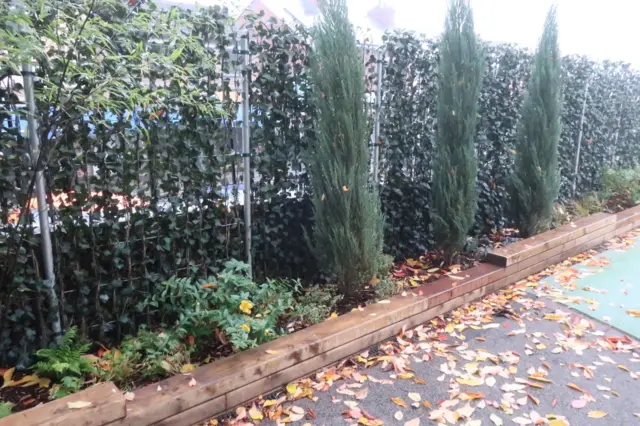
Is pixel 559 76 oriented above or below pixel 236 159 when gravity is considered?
above

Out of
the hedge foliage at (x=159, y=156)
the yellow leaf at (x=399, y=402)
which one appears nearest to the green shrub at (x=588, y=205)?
the hedge foliage at (x=159, y=156)

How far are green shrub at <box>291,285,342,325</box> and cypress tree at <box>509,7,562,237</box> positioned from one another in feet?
10.0

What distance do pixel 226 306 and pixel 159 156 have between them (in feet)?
3.67

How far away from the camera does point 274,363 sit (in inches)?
105

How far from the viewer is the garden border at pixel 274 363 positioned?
2.12m

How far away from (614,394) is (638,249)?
374 cm

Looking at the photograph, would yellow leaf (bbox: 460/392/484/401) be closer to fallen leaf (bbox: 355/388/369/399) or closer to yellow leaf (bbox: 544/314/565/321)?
fallen leaf (bbox: 355/388/369/399)

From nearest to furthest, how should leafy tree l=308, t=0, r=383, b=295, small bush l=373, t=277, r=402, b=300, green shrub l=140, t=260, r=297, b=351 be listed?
green shrub l=140, t=260, r=297, b=351, leafy tree l=308, t=0, r=383, b=295, small bush l=373, t=277, r=402, b=300

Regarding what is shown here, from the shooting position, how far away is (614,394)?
2719mm

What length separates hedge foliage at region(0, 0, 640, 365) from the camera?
7.88 ft

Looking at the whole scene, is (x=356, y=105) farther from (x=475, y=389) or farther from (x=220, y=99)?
(x=475, y=389)

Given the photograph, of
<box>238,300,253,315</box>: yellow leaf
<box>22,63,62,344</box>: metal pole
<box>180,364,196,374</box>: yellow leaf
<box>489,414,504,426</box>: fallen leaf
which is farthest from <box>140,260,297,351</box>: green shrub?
<box>489,414,504,426</box>: fallen leaf

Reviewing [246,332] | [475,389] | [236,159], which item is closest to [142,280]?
[246,332]

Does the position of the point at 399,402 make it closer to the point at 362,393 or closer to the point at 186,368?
the point at 362,393
